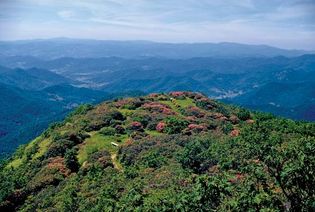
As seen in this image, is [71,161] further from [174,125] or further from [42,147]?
[174,125]

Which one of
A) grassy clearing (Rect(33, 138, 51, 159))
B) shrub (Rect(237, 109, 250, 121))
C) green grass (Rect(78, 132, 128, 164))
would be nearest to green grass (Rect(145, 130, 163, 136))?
green grass (Rect(78, 132, 128, 164))

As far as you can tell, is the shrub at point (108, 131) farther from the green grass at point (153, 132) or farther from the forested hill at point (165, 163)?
the green grass at point (153, 132)

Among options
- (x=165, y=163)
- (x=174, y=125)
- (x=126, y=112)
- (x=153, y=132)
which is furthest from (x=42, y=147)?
(x=165, y=163)

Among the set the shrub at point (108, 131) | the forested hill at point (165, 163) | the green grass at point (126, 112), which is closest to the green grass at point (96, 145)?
the forested hill at point (165, 163)

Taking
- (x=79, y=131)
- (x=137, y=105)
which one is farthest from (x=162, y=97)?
(x=79, y=131)

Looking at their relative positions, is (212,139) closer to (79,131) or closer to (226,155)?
(226,155)

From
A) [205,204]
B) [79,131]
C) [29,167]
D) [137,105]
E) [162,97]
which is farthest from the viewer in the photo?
[162,97]
